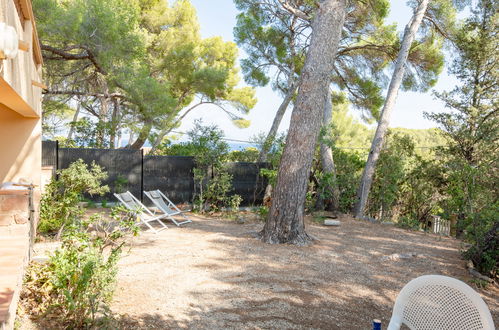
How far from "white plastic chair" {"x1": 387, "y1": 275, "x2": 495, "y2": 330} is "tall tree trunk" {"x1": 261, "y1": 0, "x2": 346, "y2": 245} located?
13.0ft

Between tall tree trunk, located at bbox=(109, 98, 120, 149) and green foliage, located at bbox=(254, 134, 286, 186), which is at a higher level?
tall tree trunk, located at bbox=(109, 98, 120, 149)

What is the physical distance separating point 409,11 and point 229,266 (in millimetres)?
9515

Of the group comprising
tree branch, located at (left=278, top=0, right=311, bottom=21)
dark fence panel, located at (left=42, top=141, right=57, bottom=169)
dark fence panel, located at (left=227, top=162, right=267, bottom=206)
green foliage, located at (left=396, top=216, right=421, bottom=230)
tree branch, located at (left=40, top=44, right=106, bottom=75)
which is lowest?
green foliage, located at (left=396, top=216, right=421, bottom=230)

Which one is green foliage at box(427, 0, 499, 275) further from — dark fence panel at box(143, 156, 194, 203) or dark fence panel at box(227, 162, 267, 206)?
dark fence panel at box(143, 156, 194, 203)

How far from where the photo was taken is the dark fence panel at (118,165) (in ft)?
32.1

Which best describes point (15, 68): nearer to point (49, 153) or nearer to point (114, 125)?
point (49, 153)

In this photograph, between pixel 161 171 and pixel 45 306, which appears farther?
pixel 161 171

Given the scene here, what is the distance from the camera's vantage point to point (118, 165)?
1014 centimetres

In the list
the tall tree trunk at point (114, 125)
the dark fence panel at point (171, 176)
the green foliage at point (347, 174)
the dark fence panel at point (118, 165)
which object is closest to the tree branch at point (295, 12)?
the green foliage at point (347, 174)

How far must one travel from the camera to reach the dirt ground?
11.2 ft

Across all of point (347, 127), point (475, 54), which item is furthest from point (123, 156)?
point (347, 127)

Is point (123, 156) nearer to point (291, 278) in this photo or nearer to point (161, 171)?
point (161, 171)

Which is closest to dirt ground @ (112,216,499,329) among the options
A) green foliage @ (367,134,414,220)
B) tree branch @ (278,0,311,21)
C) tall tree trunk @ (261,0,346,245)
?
tall tree trunk @ (261,0,346,245)

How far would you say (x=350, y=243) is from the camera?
22.5 feet
